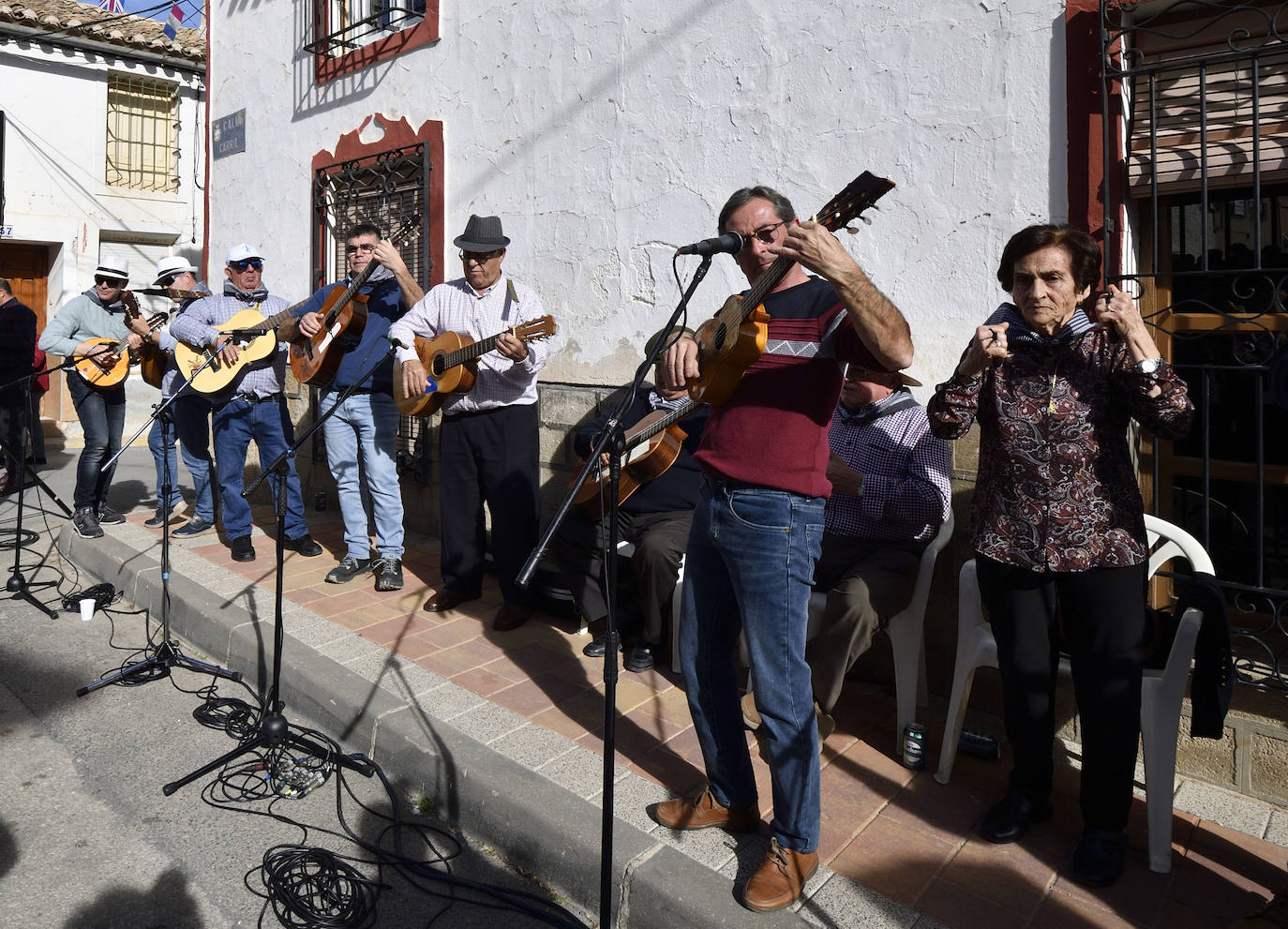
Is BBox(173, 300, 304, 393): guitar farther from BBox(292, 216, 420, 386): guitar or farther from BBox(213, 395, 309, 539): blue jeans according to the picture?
BBox(292, 216, 420, 386): guitar

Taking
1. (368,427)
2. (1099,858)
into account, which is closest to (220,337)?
(368,427)

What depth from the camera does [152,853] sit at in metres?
2.84

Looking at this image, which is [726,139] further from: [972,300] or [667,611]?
[667,611]

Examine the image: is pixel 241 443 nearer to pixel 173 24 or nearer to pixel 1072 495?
pixel 1072 495

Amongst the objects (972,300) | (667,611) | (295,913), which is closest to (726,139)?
(972,300)

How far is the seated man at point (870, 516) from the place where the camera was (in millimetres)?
3322

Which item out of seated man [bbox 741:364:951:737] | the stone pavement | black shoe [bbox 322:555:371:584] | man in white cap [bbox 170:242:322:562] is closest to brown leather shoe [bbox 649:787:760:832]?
the stone pavement

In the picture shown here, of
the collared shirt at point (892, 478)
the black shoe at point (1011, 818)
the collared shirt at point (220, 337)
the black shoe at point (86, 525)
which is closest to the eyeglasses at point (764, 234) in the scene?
the collared shirt at point (892, 478)

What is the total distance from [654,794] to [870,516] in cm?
136

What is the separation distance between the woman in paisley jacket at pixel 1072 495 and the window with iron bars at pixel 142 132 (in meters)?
14.9

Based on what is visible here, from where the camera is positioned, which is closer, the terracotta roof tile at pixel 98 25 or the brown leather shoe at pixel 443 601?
the brown leather shoe at pixel 443 601

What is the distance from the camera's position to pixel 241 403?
5996 millimetres

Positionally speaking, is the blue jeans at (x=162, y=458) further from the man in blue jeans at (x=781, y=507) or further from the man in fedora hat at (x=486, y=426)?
the man in blue jeans at (x=781, y=507)

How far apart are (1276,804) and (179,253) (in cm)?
1546
